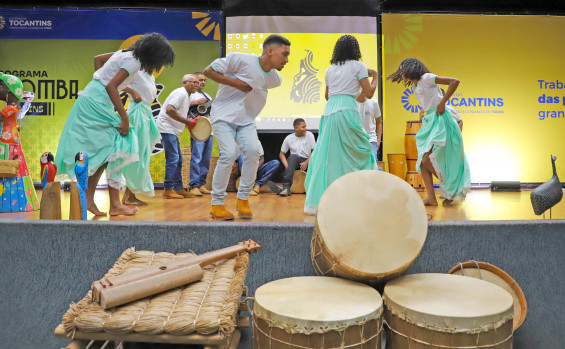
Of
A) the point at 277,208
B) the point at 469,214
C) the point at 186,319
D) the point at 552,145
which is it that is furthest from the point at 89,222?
the point at 552,145

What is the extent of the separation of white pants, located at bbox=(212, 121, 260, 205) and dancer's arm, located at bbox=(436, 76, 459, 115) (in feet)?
6.40

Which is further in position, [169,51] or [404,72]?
[404,72]

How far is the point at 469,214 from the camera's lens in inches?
156

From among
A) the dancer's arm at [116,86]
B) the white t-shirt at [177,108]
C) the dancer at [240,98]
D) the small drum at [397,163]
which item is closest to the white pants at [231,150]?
the dancer at [240,98]

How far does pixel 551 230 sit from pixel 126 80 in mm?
2844

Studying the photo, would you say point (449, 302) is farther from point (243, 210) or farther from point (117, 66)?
point (117, 66)

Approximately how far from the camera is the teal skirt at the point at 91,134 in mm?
3264

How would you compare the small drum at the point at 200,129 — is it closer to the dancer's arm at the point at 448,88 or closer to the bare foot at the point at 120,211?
the bare foot at the point at 120,211

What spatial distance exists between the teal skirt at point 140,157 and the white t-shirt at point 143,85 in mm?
77

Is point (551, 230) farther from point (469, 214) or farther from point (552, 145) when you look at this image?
point (552, 145)

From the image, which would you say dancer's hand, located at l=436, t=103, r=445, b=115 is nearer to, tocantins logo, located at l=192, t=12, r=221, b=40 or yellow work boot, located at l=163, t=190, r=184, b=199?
yellow work boot, located at l=163, t=190, r=184, b=199

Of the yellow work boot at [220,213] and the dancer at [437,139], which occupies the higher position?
the dancer at [437,139]

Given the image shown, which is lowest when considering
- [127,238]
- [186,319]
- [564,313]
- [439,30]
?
[564,313]

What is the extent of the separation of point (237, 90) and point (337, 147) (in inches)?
35.3
